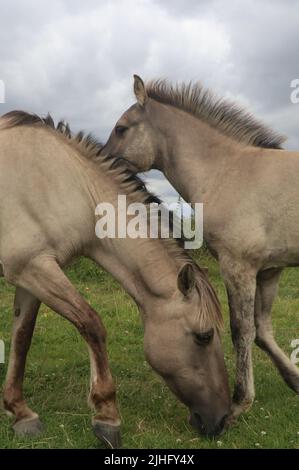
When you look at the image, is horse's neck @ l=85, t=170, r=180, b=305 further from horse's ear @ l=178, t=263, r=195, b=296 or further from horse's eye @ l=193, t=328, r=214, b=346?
horse's eye @ l=193, t=328, r=214, b=346

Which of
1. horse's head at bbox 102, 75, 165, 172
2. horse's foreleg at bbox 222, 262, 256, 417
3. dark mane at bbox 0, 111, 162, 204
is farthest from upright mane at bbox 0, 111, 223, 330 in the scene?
horse's head at bbox 102, 75, 165, 172

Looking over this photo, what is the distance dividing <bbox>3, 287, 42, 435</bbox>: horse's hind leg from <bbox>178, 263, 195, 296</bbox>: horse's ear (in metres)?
1.54

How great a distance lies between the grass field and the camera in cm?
447

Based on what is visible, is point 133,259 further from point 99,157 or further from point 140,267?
point 99,157

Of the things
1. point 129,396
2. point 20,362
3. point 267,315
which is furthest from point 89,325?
point 267,315

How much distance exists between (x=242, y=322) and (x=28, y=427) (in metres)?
2.17

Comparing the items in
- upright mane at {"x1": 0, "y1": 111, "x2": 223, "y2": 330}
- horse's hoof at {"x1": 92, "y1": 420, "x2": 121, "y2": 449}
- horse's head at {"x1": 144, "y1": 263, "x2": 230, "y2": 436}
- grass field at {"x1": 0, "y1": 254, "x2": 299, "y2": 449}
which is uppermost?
upright mane at {"x1": 0, "y1": 111, "x2": 223, "y2": 330}

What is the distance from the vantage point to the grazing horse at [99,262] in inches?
168

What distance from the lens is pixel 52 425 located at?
191 inches

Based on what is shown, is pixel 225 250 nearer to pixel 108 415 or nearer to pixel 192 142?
pixel 192 142

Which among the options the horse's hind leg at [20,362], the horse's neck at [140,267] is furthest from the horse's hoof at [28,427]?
the horse's neck at [140,267]
